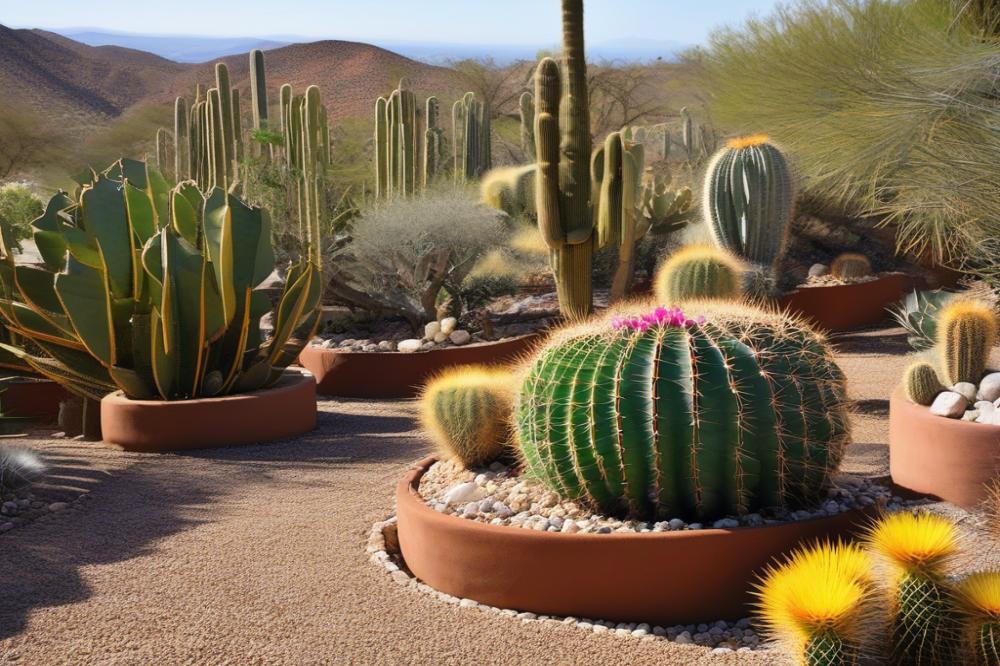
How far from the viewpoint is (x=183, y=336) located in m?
7.31

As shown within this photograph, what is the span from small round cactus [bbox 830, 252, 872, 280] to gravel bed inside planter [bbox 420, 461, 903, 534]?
8003 mm

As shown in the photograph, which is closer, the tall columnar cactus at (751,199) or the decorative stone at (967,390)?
the decorative stone at (967,390)

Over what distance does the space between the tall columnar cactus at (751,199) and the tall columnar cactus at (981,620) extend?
7878 mm

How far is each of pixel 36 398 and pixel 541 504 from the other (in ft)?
18.0

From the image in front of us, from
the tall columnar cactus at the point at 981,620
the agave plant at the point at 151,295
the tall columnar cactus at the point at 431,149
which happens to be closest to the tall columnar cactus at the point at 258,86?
the tall columnar cactus at the point at 431,149

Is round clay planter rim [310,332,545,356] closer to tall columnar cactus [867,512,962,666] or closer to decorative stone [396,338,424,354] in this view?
decorative stone [396,338,424,354]

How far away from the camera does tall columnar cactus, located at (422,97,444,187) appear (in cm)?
1686

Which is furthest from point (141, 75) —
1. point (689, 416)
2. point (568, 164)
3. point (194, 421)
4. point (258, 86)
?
point (689, 416)

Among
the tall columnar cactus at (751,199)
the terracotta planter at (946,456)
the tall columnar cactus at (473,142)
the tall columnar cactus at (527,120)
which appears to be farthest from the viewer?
the tall columnar cactus at (473,142)

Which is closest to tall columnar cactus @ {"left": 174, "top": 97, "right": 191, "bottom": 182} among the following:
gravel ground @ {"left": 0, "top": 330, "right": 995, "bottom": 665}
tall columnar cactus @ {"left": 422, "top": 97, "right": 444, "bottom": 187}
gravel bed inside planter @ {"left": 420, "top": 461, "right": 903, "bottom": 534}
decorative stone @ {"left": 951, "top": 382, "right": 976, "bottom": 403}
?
tall columnar cactus @ {"left": 422, "top": 97, "right": 444, "bottom": 187}

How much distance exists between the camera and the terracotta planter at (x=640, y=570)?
13.0ft

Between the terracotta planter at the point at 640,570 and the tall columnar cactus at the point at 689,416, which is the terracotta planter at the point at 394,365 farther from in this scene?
the terracotta planter at the point at 640,570

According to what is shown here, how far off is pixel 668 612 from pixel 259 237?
174 inches

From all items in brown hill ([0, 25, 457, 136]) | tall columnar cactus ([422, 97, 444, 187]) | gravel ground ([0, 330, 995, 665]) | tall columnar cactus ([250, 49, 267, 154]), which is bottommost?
gravel ground ([0, 330, 995, 665])
